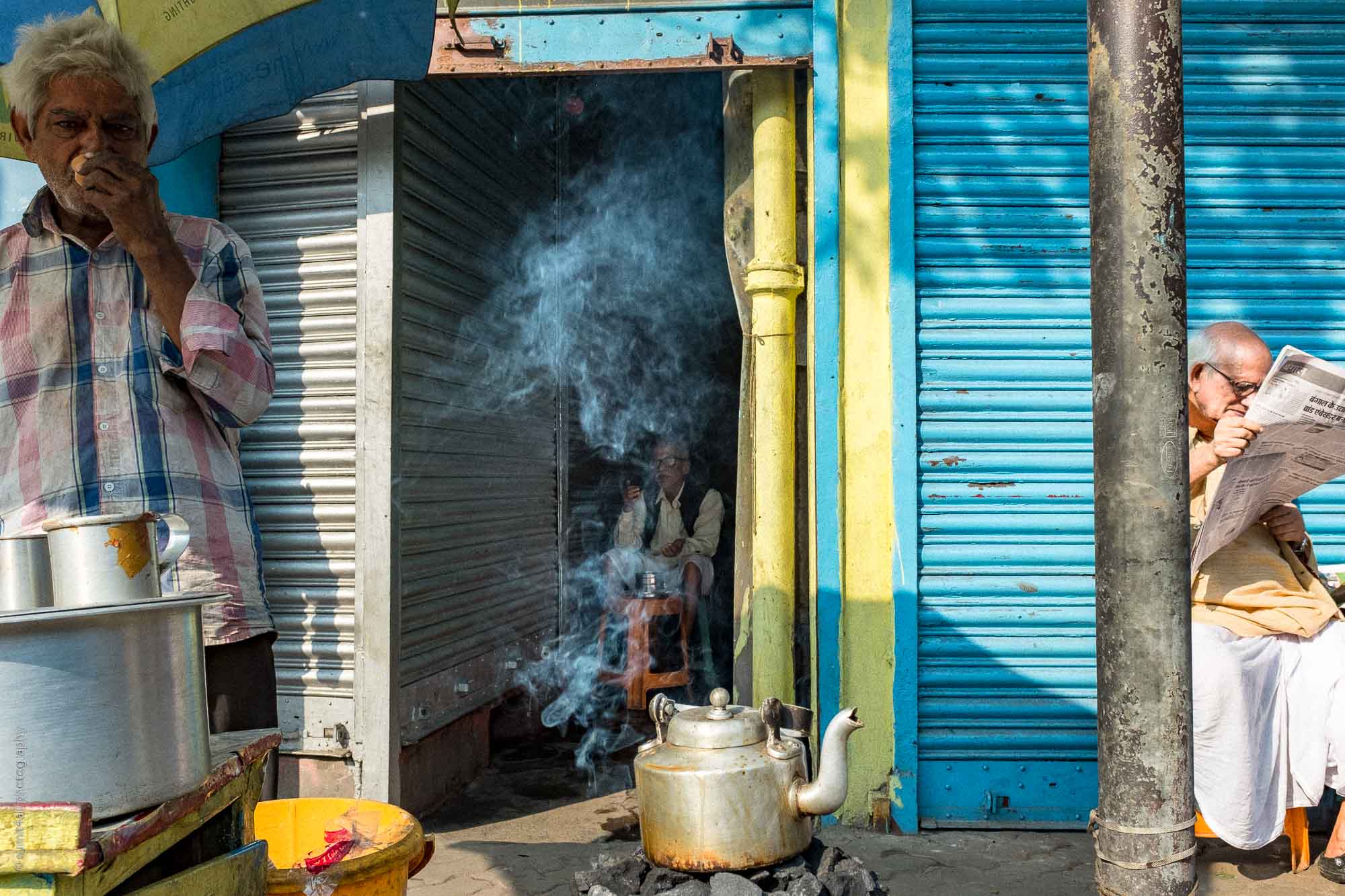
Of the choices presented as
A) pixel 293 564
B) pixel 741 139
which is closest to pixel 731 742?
pixel 293 564

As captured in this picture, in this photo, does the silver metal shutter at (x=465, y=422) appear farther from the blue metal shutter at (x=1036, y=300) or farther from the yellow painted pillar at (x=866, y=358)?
the blue metal shutter at (x=1036, y=300)

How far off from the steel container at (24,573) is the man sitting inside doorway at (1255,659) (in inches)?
130

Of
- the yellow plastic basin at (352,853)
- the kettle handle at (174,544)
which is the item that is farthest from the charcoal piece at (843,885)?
the kettle handle at (174,544)

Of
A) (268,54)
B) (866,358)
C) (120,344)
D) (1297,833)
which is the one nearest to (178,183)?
(268,54)

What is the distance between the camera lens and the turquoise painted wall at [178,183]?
4.06 metres

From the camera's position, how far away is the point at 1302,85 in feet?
14.4

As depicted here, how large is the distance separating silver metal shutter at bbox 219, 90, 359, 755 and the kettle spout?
8.76 ft

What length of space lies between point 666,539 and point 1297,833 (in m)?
4.76

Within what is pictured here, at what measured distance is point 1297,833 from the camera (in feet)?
12.5

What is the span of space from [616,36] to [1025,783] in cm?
384

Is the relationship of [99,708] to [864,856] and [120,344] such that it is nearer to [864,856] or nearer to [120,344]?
[120,344]

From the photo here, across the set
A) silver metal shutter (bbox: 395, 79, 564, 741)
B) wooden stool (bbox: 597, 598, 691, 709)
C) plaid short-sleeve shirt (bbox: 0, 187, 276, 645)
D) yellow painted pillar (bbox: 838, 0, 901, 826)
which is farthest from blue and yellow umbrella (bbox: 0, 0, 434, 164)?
wooden stool (bbox: 597, 598, 691, 709)


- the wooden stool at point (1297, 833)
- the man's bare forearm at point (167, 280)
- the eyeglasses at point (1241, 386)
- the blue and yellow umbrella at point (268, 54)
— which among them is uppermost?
the blue and yellow umbrella at point (268, 54)

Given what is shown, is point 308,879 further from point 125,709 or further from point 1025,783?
point 1025,783
